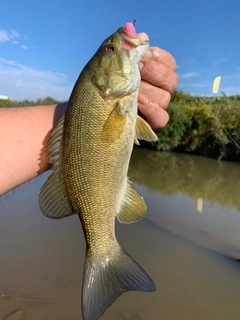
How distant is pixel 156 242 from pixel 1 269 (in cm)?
274

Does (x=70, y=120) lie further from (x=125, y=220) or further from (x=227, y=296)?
(x=227, y=296)

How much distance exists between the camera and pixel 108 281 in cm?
179

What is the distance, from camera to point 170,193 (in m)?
10.6

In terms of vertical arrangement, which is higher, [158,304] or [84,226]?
[84,226]

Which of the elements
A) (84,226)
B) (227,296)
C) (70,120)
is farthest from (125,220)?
(227,296)

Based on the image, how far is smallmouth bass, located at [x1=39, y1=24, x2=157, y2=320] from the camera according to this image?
1.74 m

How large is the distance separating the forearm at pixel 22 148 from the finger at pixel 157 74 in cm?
71

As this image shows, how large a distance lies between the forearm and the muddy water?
2575mm

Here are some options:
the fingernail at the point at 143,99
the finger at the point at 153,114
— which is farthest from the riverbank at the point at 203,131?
the fingernail at the point at 143,99

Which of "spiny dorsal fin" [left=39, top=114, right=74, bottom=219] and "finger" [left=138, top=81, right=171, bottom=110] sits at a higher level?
"finger" [left=138, top=81, right=171, bottom=110]

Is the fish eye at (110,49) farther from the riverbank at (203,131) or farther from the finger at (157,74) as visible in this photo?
the riverbank at (203,131)

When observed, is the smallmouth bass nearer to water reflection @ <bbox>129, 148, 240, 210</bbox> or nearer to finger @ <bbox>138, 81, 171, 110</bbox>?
finger @ <bbox>138, 81, 171, 110</bbox>

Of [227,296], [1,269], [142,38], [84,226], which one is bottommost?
[1,269]

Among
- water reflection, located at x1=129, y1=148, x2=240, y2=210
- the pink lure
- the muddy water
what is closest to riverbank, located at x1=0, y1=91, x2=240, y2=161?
water reflection, located at x1=129, y1=148, x2=240, y2=210
